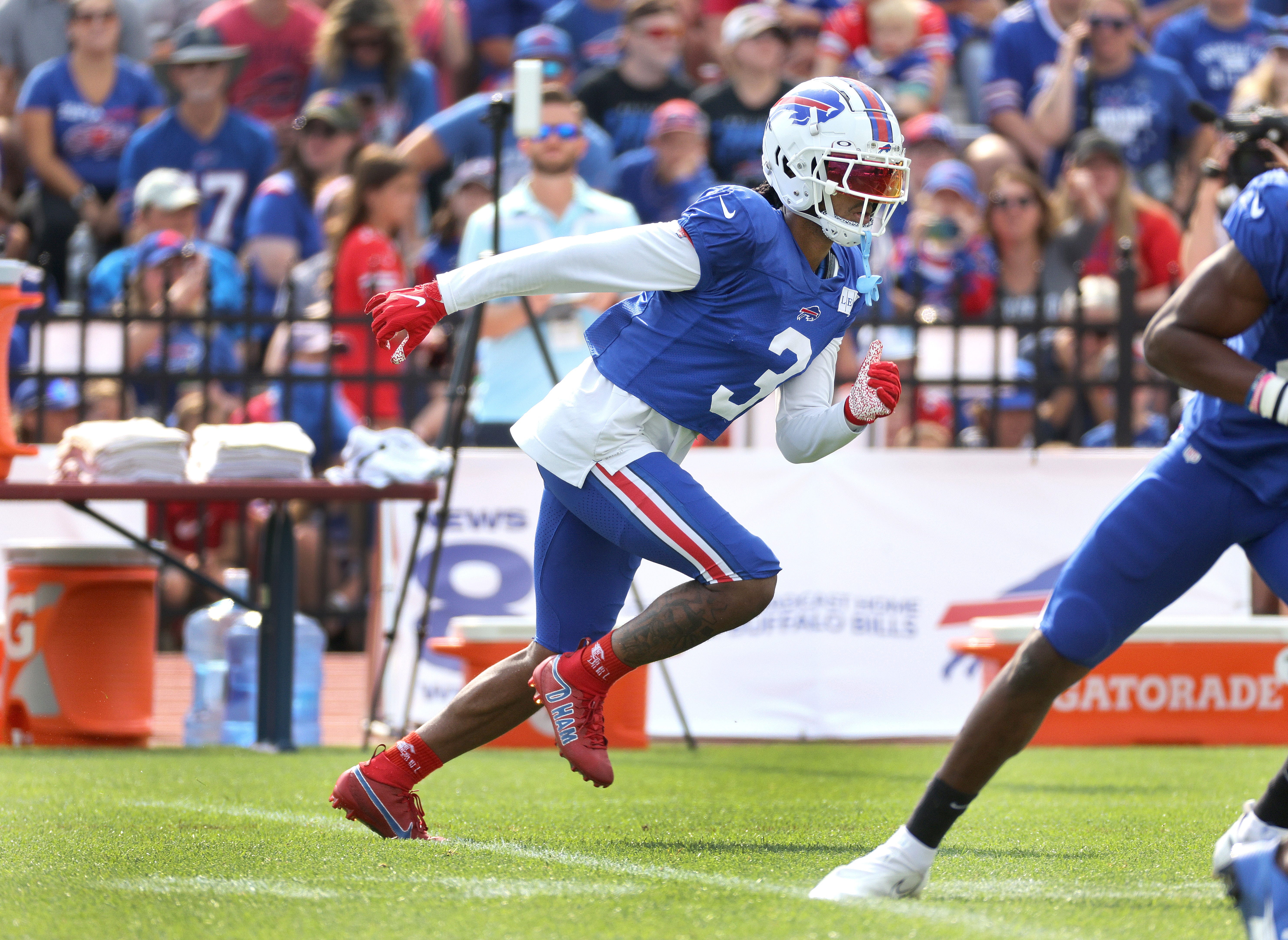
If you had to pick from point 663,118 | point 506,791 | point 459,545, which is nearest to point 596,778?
point 506,791

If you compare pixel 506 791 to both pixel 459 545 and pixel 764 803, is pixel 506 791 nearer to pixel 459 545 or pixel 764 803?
pixel 764 803

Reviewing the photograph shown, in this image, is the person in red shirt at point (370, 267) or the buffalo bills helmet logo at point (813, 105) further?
the person in red shirt at point (370, 267)

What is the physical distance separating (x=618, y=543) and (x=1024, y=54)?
9403mm

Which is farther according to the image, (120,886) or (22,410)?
(22,410)

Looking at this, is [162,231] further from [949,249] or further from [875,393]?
[875,393]

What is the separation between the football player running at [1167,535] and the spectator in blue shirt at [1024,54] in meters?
9.17

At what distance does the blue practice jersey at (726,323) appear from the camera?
15.2 feet

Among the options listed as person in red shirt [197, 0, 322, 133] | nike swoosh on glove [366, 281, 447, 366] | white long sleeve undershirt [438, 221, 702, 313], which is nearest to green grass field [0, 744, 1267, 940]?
nike swoosh on glove [366, 281, 447, 366]

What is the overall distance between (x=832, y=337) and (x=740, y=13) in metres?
7.43

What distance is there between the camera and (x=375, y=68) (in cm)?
1224

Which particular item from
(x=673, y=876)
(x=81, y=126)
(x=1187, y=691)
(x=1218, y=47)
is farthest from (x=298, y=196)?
(x=673, y=876)

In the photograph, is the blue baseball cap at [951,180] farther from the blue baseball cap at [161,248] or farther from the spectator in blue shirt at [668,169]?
the blue baseball cap at [161,248]

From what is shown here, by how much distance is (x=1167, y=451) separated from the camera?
159 inches

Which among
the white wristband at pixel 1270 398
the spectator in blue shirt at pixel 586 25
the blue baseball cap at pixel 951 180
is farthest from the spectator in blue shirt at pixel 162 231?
the white wristband at pixel 1270 398
